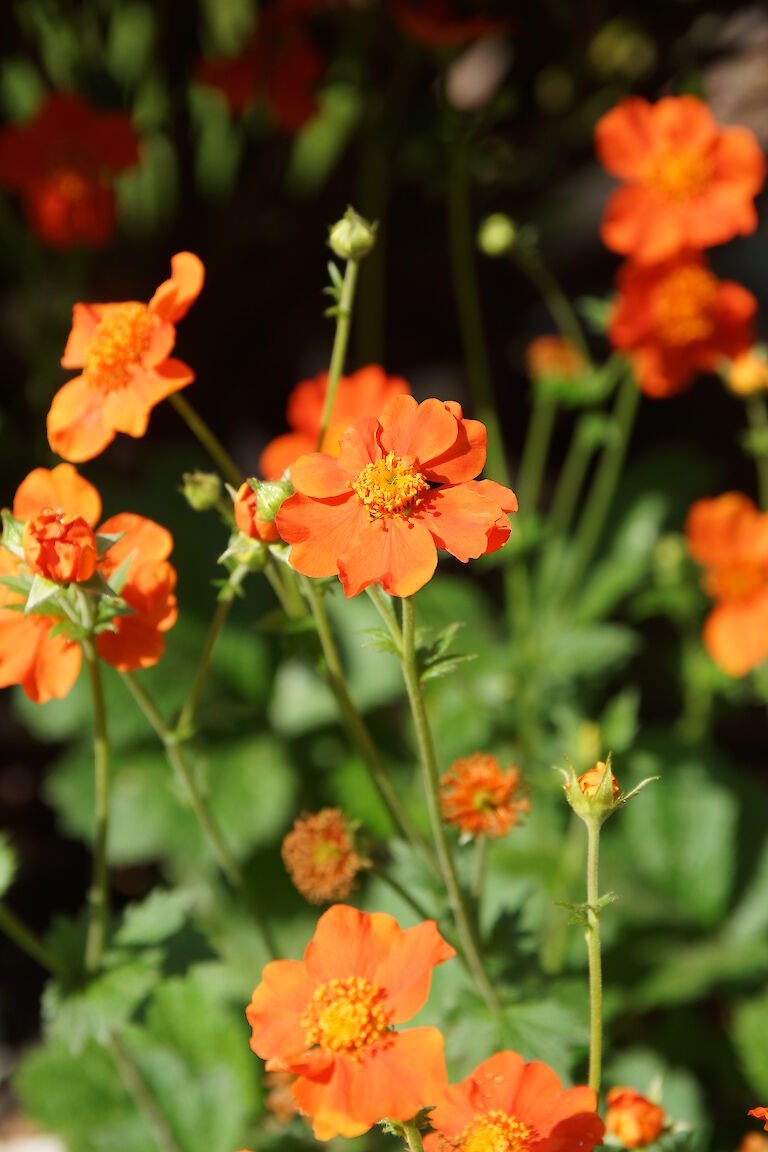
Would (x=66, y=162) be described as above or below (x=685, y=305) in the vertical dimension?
above

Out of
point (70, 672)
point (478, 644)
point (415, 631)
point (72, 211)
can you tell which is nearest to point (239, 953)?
point (478, 644)

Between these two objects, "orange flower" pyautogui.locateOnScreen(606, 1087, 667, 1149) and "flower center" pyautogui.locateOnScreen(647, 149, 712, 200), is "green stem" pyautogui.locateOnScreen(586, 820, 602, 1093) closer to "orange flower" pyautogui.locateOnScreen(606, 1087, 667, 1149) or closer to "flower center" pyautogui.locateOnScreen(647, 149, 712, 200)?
"orange flower" pyautogui.locateOnScreen(606, 1087, 667, 1149)

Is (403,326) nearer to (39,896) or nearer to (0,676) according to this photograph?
(39,896)

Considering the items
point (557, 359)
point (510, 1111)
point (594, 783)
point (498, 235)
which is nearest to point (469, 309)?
point (557, 359)

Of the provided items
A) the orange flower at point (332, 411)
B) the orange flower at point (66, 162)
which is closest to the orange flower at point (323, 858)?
the orange flower at point (332, 411)

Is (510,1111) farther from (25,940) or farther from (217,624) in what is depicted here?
(25,940)
